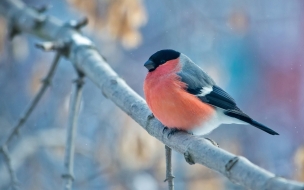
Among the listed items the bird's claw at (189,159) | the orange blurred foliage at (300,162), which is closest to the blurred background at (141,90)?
the orange blurred foliage at (300,162)

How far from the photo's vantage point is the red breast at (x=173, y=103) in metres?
1.33

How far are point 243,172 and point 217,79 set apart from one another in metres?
1.63

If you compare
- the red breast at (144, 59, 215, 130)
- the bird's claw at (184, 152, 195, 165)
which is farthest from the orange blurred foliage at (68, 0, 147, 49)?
the bird's claw at (184, 152, 195, 165)

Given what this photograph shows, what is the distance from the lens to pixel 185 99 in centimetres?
140

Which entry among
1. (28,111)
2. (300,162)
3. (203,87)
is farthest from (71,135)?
(300,162)

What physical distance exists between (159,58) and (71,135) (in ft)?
1.12

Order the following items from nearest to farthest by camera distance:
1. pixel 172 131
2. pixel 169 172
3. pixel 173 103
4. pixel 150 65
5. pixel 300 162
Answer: pixel 169 172 < pixel 172 131 < pixel 173 103 < pixel 150 65 < pixel 300 162

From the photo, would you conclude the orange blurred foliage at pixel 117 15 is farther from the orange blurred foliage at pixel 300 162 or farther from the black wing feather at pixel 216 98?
the orange blurred foliage at pixel 300 162

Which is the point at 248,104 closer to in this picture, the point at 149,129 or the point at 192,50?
the point at 192,50

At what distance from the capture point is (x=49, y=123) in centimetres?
286

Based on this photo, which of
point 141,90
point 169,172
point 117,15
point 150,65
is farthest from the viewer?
point 141,90

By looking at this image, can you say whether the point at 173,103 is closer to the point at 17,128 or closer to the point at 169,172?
the point at 169,172

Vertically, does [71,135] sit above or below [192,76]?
below

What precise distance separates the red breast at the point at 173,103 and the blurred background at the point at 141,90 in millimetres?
444
